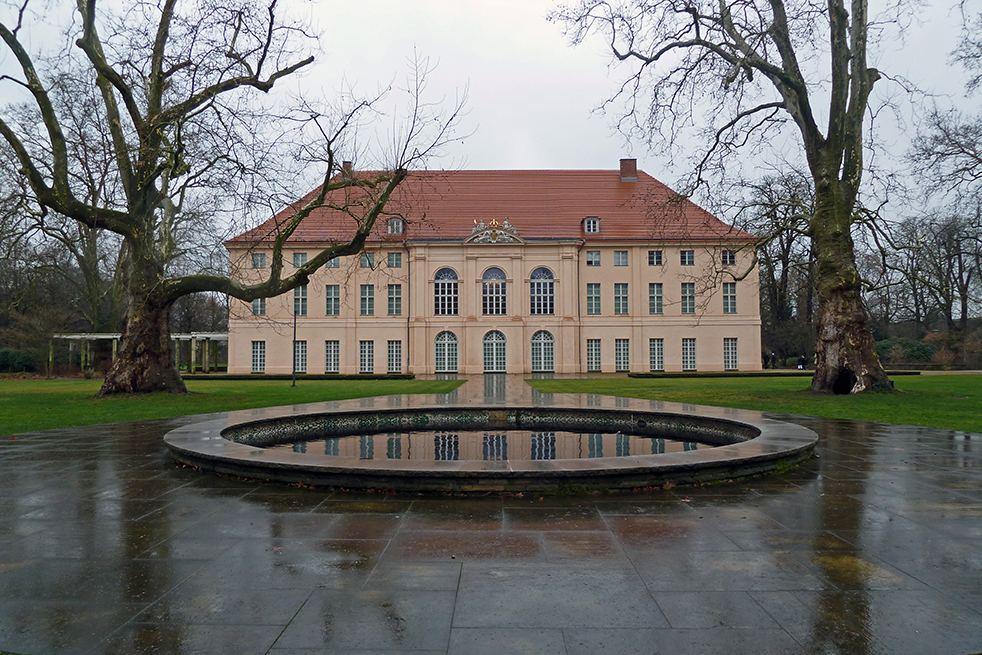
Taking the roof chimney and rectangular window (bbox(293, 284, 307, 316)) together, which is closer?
rectangular window (bbox(293, 284, 307, 316))

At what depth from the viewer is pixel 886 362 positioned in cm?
4434

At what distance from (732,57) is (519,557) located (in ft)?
64.2

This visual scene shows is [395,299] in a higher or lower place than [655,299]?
higher

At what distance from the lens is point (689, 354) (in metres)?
42.4

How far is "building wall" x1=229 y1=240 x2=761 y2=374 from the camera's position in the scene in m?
41.2

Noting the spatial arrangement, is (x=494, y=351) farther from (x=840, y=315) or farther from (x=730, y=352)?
(x=840, y=315)

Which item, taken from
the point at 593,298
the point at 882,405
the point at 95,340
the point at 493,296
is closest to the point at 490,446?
the point at 882,405

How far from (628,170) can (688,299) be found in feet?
38.8

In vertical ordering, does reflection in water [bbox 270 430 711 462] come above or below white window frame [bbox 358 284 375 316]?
below

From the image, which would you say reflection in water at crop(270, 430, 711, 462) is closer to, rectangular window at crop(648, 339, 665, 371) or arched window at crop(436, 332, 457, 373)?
arched window at crop(436, 332, 457, 373)

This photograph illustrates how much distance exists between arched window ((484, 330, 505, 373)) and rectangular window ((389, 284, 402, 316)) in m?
6.59

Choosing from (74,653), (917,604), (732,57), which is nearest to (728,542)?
(917,604)

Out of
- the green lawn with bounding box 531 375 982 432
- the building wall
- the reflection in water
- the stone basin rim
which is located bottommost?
the reflection in water

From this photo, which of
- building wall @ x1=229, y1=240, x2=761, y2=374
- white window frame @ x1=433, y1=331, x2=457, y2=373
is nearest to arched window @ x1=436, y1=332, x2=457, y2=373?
white window frame @ x1=433, y1=331, x2=457, y2=373
